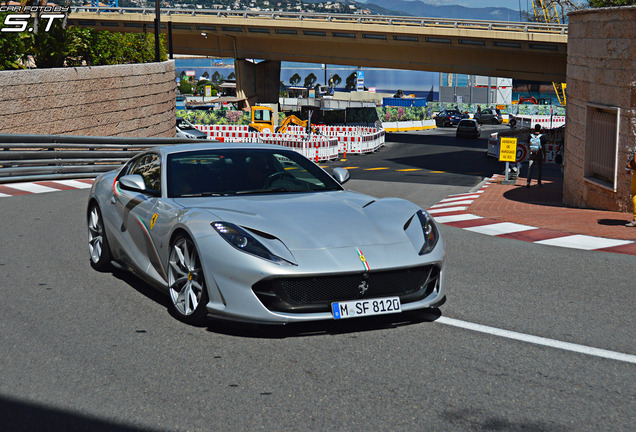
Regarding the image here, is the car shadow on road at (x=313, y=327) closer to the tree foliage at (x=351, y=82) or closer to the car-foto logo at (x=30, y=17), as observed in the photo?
the car-foto logo at (x=30, y=17)

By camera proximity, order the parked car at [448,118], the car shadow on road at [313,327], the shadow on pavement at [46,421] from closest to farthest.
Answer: the shadow on pavement at [46,421], the car shadow on road at [313,327], the parked car at [448,118]

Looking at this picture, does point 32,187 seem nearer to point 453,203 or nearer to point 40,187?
point 40,187

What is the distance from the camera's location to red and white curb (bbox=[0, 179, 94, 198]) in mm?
14972

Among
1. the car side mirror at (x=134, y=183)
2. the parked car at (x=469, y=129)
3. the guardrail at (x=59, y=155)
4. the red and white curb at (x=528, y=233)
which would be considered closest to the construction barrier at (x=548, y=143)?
the parked car at (x=469, y=129)

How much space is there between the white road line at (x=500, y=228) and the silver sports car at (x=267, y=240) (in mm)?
4988

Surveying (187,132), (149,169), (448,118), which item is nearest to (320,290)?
(149,169)

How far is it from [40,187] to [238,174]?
10.3 m

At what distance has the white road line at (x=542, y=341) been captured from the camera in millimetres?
5281

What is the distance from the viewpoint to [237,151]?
7.04 m

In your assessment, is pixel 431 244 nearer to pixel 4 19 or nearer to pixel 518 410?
pixel 518 410

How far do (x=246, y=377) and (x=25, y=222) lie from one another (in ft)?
23.9

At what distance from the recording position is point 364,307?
17.8ft

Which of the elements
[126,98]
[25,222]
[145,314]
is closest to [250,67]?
[126,98]

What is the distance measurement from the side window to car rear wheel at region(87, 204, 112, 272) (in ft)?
2.04
